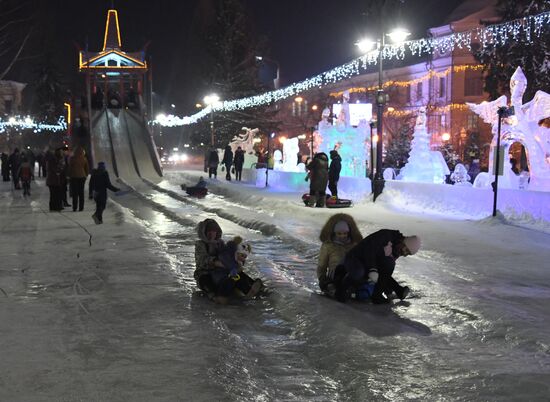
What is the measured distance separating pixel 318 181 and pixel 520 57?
2332 cm

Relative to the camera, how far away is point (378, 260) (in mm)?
6469

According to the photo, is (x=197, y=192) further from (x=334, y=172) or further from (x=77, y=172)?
(x=77, y=172)

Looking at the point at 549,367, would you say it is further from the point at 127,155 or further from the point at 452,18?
the point at 452,18

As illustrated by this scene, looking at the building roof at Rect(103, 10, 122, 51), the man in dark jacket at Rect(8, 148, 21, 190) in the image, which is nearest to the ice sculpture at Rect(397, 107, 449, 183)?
the man in dark jacket at Rect(8, 148, 21, 190)

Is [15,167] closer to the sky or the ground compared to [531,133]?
closer to the ground

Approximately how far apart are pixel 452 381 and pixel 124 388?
2.27 metres

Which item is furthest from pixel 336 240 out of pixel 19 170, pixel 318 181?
pixel 19 170

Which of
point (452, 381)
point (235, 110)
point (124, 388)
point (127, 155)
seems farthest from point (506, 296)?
point (235, 110)

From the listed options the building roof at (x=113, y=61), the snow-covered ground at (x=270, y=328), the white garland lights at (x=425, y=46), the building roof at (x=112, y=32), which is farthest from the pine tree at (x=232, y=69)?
the snow-covered ground at (x=270, y=328)

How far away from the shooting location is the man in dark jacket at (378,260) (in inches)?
251

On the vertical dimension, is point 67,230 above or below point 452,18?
below

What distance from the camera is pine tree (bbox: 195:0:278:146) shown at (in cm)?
5000

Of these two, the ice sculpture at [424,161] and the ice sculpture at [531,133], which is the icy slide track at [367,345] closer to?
the ice sculpture at [531,133]

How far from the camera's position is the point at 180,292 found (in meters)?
7.31
